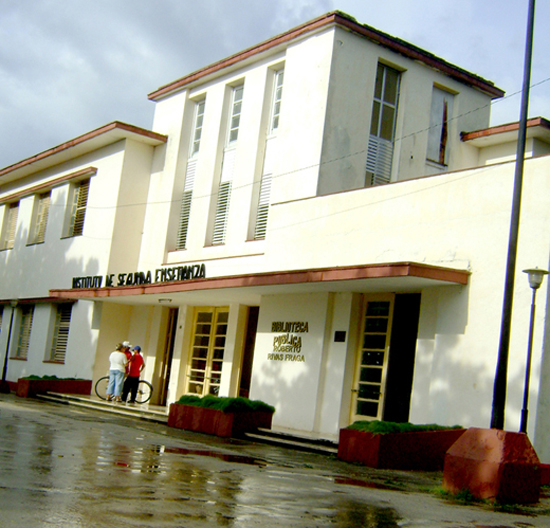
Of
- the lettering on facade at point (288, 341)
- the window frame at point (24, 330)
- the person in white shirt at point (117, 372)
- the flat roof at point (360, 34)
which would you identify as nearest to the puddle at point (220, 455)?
the lettering on facade at point (288, 341)

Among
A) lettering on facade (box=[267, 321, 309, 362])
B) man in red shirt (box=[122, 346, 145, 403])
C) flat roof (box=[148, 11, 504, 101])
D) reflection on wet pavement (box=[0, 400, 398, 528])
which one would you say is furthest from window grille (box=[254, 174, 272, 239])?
reflection on wet pavement (box=[0, 400, 398, 528])

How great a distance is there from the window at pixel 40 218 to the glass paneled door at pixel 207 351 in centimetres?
909

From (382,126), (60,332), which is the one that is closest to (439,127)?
(382,126)

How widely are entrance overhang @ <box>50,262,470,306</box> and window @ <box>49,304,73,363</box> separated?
373cm

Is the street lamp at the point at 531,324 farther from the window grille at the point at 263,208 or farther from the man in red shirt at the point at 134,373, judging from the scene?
the man in red shirt at the point at 134,373

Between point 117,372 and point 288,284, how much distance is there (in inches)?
288

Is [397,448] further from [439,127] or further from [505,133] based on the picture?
[439,127]

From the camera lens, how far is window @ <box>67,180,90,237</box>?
25688 mm

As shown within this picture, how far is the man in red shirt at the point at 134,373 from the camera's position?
20694mm

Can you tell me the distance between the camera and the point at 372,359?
15.5 meters

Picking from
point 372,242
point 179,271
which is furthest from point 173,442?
point 179,271

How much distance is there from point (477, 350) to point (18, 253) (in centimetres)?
2048

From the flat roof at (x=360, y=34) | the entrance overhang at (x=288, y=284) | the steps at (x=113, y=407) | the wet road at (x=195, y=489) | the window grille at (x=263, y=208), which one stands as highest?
the flat roof at (x=360, y=34)

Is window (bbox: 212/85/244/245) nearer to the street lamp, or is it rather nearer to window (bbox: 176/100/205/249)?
window (bbox: 176/100/205/249)
